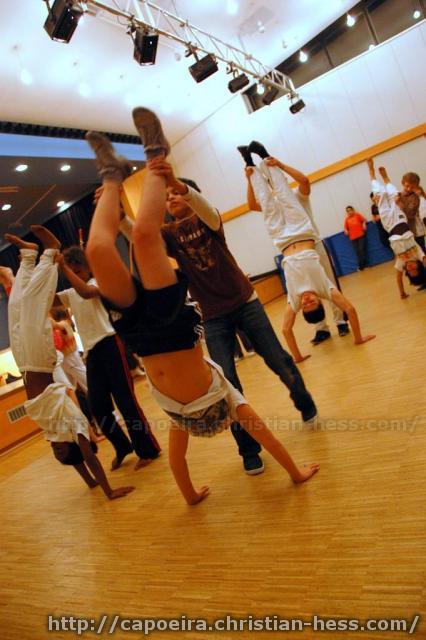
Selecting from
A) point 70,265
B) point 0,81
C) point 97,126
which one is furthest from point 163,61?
point 70,265

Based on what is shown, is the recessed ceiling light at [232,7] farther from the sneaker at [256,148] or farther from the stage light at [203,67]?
the sneaker at [256,148]

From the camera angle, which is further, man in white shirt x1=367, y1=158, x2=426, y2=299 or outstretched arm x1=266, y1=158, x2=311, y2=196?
man in white shirt x1=367, y1=158, x2=426, y2=299

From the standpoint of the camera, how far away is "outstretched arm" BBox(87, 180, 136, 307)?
1441mm

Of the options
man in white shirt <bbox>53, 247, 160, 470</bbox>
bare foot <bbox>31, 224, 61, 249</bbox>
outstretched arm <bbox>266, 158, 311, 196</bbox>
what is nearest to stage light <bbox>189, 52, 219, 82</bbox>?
outstretched arm <bbox>266, 158, 311, 196</bbox>

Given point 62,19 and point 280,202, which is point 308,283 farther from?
point 62,19

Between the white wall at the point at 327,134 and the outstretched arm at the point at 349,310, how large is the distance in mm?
8058

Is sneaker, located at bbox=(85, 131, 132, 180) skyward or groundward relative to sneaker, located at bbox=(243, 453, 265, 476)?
skyward

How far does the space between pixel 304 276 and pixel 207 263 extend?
143cm

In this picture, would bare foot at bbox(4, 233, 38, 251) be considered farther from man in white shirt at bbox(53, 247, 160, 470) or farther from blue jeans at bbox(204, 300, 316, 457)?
blue jeans at bbox(204, 300, 316, 457)

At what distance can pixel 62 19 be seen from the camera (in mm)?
4824

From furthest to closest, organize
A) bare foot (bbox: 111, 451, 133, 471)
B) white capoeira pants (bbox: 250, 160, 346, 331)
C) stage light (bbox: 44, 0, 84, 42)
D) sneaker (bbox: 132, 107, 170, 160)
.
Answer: stage light (bbox: 44, 0, 84, 42) → white capoeira pants (bbox: 250, 160, 346, 331) → bare foot (bbox: 111, 451, 133, 471) → sneaker (bbox: 132, 107, 170, 160)

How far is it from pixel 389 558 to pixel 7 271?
247 centimetres

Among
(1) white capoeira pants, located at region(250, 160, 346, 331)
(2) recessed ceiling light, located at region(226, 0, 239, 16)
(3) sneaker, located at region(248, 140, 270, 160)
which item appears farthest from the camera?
(2) recessed ceiling light, located at region(226, 0, 239, 16)

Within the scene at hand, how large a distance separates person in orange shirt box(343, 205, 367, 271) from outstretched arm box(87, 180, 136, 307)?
976cm
